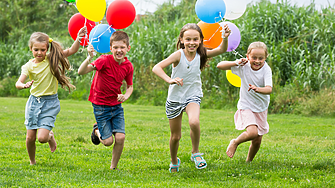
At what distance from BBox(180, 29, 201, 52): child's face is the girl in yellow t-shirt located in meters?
1.36

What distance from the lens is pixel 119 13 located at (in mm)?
4695

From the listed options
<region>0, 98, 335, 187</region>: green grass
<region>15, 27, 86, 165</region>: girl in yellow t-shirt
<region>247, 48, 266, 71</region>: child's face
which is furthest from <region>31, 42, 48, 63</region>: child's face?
<region>247, 48, 266, 71</region>: child's face

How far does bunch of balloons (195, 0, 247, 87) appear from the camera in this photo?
4.63 meters

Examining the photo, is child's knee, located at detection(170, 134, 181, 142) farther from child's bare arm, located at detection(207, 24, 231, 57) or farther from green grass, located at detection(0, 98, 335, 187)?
child's bare arm, located at detection(207, 24, 231, 57)

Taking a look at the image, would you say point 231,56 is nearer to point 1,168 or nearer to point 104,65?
point 104,65

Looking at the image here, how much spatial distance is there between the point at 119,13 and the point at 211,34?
4.11ft

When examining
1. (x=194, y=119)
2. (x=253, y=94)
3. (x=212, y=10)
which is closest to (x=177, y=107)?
(x=194, y=119)

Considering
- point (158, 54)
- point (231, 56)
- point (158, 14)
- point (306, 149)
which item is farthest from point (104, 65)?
point (158, 14)

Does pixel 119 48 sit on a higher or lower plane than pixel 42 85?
higher

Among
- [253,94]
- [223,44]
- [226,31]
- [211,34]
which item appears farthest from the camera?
[211,34]

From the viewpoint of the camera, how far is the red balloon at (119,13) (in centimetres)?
470

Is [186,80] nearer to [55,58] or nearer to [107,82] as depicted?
[107,82]

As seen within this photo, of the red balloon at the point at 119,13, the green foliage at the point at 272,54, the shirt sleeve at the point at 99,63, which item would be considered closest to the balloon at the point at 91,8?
the red balloon at the point at 119,13

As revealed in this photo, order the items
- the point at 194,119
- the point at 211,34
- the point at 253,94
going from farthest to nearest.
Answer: the point at 211,34
the point at 253,94
the point at 194,119
